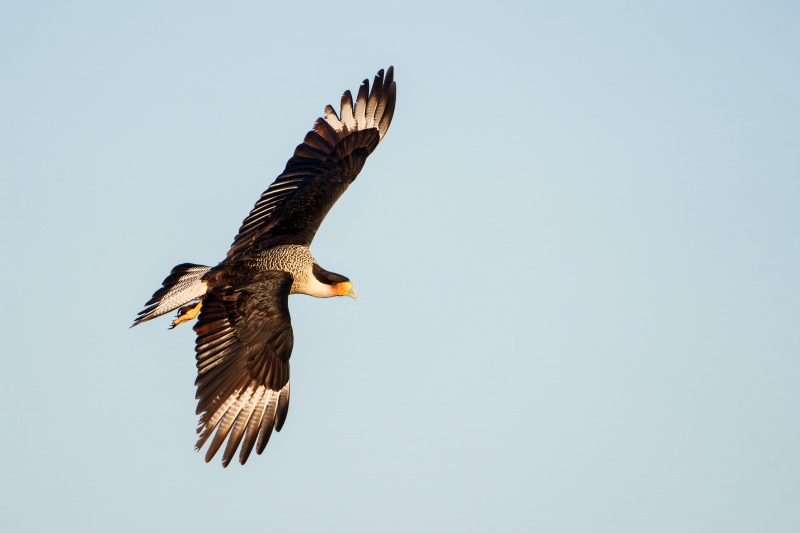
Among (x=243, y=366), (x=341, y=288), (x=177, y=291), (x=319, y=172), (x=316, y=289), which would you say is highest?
(x=319, y=172)

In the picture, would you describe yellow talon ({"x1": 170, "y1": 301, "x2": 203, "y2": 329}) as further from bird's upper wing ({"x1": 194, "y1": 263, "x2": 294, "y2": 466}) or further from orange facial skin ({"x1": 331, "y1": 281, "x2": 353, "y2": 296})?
orange facial skin ({"x1": 331, "y1": 281, "x2": 353, "y2": 296})

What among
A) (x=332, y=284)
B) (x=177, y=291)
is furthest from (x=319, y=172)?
(x=177, y=291)

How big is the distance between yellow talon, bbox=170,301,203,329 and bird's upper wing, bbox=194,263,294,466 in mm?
641

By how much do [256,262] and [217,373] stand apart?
1.35 m

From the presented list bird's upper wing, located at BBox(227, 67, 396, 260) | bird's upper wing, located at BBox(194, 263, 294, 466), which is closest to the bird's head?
bird's upper wing, located at BBox(227, 67, 396, 260)

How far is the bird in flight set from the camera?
8.22 m

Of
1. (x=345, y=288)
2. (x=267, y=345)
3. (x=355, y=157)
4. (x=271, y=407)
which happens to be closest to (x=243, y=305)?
(x=267, y=345)

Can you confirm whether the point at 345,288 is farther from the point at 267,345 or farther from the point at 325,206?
the point at 267,345

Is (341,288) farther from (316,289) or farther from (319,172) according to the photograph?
(319,172)

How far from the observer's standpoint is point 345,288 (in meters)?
9.86

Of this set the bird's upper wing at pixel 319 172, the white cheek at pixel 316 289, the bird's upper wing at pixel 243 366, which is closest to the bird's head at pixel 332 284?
the white cheek at pixel 316 289

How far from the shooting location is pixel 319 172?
10484mm

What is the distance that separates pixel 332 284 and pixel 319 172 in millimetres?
1395

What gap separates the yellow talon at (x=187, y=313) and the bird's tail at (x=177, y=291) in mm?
131
